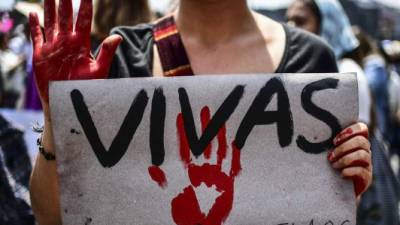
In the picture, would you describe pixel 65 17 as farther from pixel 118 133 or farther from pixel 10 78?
pixel 10 78

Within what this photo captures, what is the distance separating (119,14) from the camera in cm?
298

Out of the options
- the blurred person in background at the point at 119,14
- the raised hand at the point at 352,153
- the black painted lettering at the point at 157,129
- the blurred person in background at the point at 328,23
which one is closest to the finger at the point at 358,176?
the raised hand at the point at 352,153

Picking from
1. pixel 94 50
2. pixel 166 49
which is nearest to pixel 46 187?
pixel 166 49

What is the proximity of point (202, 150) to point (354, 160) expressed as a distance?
0.30 metres

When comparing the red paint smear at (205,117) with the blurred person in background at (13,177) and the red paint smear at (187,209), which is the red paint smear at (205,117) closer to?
the red paint smear at (187,209)

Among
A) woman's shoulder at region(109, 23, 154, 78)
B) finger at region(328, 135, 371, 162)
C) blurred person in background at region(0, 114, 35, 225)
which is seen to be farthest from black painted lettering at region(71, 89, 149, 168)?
blurred person in background at region(0, 114, 35, 225)

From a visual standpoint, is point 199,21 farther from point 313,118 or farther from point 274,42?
point 313,118

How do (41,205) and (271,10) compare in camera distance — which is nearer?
(41,205)

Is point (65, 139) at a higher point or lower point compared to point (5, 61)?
higher

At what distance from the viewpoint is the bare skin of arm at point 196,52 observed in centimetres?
140

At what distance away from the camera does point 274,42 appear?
1.76 meters

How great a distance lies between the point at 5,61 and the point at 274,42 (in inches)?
165

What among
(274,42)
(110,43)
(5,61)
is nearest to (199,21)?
(274,42)

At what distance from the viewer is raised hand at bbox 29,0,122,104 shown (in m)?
1.40
